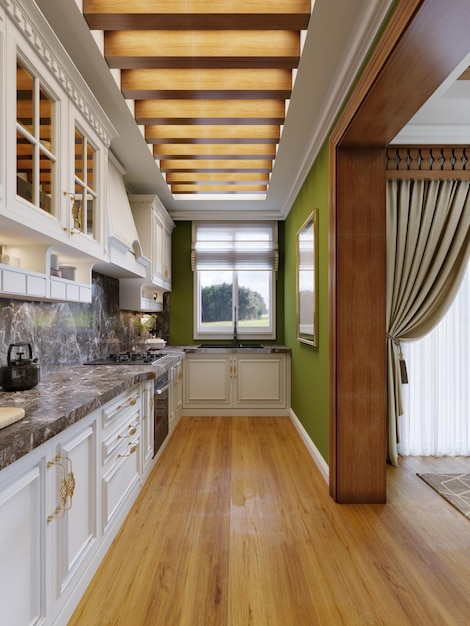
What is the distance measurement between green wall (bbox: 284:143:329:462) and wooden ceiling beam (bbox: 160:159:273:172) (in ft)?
1.53

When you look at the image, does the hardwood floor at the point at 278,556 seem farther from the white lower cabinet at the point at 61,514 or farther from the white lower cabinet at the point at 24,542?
the white lower cabinet at the point at 24,542

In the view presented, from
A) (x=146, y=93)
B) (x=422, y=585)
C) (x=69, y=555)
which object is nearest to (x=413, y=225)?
(x=146, y=93)

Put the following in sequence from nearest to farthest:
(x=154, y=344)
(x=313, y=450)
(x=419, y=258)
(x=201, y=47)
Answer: (x=201, y=47) → (x=419, y=258) → (x=313, y=450) → (x=154, y=344)

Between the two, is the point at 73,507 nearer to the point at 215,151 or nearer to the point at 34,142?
the point at 34,142

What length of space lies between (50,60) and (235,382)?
353 cm

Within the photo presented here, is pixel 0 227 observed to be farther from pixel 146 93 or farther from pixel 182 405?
pixel 182 405

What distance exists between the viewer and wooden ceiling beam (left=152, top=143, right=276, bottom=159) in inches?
122

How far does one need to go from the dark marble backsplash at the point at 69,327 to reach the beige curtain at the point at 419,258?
8.23 feet

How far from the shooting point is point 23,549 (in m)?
1.09

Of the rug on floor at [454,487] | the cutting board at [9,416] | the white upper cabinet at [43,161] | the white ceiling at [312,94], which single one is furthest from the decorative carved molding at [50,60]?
the rug on floor at [454,487]

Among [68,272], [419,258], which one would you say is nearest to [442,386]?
[419,258]

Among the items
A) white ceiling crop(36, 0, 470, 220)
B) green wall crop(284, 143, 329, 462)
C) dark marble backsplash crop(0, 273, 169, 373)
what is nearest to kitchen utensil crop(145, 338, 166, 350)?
dark marble backsplash crop(0, 273, 169, 373)

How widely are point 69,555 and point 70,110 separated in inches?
81.7

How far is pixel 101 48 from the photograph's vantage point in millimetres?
1870
